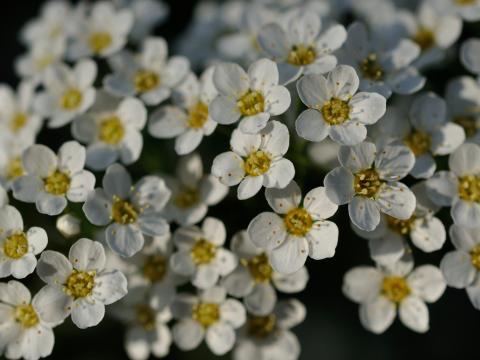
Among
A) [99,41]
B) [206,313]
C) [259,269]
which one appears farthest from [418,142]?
[99,41]

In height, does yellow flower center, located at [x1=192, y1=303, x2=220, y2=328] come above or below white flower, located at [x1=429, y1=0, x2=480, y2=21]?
below

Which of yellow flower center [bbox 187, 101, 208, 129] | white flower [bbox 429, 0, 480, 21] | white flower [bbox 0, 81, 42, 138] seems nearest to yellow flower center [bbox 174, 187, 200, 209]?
yellow flower center [bbox 187, 101, 208, 129]

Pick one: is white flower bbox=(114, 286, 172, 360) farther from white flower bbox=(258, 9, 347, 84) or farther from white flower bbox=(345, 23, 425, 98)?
white flower bbox=(345, 23, 425, 98)

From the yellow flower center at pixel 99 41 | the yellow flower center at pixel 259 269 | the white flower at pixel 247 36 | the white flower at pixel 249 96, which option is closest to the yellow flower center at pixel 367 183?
the white flower at pixel 249 96

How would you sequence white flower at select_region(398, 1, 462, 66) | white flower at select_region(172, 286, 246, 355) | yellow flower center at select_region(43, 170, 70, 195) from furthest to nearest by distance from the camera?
white flower at select_region(398, 1, 462, 66), white flower at select_region(172, 286, 246, 355), yellow flower center at select_region(43, 170, 70, 195)

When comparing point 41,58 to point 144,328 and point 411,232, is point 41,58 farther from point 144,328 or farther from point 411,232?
point 411,232

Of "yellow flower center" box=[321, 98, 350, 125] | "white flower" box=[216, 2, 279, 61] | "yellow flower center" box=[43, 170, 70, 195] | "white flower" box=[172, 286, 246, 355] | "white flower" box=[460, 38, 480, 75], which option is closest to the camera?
"yellow flower center" box=[321, 98, 350, 125]

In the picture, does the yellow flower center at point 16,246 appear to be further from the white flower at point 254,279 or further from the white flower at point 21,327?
the white flower at point 254,279
